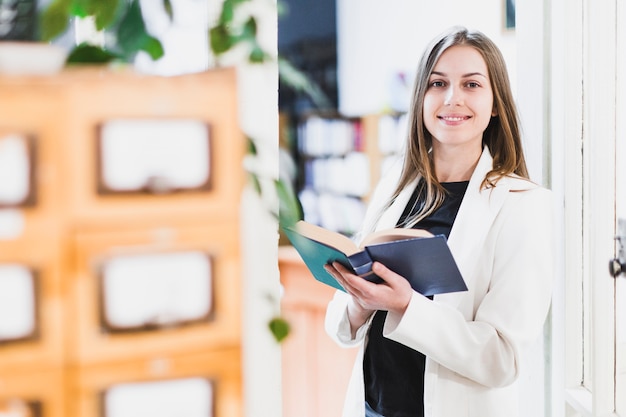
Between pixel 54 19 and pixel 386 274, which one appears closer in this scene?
pixel 54 19

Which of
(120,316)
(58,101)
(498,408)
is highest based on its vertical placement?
(58,101)

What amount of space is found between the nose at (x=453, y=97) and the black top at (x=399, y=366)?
19 centimetres

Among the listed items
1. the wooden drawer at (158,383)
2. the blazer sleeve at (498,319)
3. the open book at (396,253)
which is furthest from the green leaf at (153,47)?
the blazer sleeve at (498,319)

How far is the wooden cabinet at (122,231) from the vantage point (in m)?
0.75

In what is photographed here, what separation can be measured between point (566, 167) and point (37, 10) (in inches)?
49.6

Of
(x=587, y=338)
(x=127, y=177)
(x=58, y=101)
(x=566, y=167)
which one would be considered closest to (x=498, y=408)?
(x=587, y=338)

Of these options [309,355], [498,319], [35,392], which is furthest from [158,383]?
[309,355]

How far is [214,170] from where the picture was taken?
82 cm

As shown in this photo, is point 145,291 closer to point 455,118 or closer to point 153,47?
point 153,47

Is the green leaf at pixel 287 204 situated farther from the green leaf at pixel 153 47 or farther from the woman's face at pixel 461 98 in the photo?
the woman's face at pixel 461 98

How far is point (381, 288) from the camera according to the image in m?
1.27

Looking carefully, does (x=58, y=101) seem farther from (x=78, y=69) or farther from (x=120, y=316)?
(x=120, y=316)

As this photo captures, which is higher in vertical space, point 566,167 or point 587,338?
point 566,167

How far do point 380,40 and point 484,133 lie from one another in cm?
607
